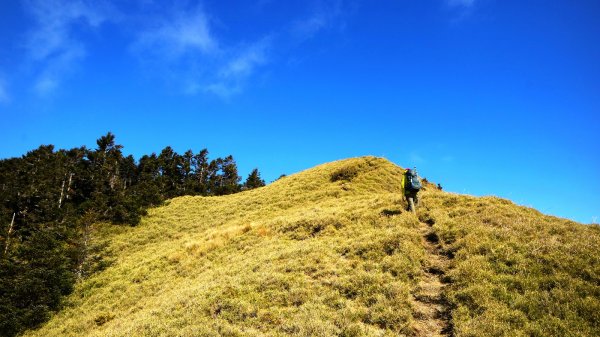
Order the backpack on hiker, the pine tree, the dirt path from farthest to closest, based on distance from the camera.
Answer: the pine tree → the backpack on hiker → the dirt path

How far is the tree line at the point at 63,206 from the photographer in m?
22.9

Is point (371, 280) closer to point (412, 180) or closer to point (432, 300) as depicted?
point (432, 300)

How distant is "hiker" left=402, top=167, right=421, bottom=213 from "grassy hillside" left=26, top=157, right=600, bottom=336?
72 cm

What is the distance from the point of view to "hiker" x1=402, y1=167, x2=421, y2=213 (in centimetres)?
1805

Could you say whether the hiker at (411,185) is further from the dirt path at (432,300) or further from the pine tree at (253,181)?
the pine tree at (253,181)

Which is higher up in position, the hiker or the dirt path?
the hiker

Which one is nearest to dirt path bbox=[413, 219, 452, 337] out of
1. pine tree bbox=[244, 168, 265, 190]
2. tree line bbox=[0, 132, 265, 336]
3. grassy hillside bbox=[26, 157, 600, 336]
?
grassy hillside bbox=[26, 157, 600, 336]

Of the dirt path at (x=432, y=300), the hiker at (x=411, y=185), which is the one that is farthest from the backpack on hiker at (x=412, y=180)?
the dirt path at (x=432, y=300)

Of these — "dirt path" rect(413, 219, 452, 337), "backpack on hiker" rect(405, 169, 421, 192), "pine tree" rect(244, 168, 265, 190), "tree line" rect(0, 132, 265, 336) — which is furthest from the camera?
"pine tree" rect(244, 168, 265, 190)

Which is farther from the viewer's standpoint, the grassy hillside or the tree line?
the tree line

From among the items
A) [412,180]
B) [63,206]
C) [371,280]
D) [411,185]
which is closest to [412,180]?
[412,180]

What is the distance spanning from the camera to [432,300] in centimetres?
1079

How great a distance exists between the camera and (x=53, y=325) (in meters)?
20.6

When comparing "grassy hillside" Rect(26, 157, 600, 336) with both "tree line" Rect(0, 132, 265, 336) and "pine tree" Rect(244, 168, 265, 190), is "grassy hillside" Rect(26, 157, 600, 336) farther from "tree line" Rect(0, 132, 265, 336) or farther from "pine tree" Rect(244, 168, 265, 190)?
"pine tree" Rect(244, 168, 265, 190)
